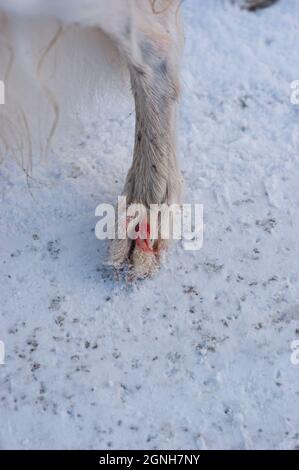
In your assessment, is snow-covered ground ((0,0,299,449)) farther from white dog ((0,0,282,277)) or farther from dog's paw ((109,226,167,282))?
white dog ((0,0,282,277))

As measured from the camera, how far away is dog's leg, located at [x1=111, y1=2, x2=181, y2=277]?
1.98 m

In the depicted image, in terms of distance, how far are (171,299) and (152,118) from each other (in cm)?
47

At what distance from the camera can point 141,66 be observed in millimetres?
1996

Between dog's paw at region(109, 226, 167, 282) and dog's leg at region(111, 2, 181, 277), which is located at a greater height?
dog's leg at region(111, 2, 181, 277)

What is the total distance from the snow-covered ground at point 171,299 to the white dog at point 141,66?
16cm

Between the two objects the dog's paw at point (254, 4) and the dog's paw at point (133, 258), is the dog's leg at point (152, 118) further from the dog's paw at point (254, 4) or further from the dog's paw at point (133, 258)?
the dog's paw at point (254, 4)

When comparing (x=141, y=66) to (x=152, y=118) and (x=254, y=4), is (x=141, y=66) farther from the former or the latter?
(x=254, y=4)

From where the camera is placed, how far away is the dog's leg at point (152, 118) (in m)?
1.98

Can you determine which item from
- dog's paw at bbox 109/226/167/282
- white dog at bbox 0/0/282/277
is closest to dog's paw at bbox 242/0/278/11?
white dog at bbox 0/0/282/277

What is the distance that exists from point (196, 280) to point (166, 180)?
28 centimetres

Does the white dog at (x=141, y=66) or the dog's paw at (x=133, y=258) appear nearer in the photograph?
the white dog at (x=141, y=66)

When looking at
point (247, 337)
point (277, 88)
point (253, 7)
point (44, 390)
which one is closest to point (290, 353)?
point (247, 337)

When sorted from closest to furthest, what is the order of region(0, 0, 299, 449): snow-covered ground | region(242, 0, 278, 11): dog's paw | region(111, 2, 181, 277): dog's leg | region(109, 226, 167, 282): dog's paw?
region(0, 0, 299, 449): snow-covered ground < region(111, 2, 181, 277): dog's leg < region(109, 226, 167, 282): dog's paw < region(242, 0, 278, 11): dog's paw

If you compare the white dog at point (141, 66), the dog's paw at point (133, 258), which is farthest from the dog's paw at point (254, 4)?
the dog's paw at point (133, 258)
